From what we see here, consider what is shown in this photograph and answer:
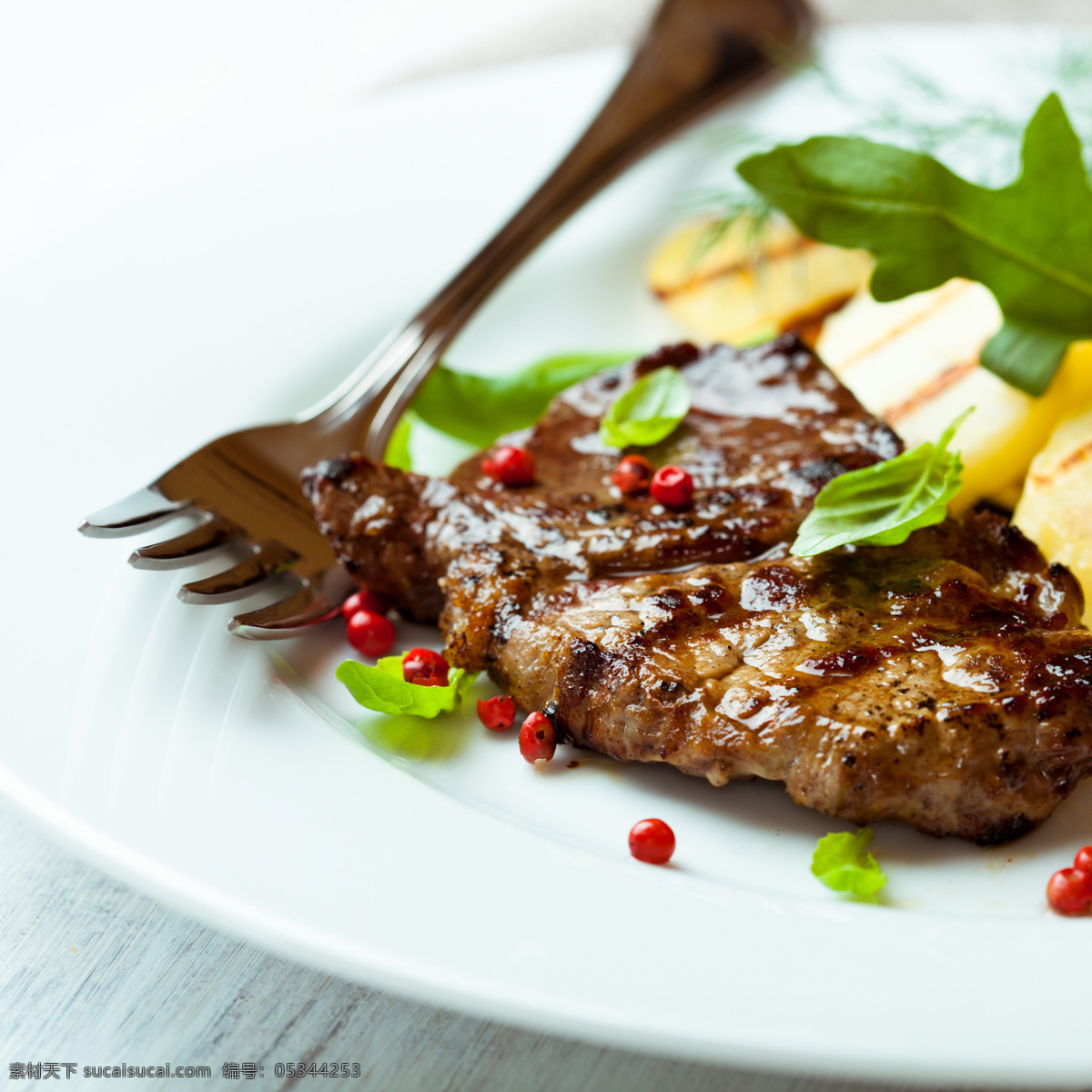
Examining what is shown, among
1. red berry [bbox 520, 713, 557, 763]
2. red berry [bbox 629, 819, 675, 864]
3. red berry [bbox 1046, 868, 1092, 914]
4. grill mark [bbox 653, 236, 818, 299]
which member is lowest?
red berry [bbox 1046, 868, 1092, 914]

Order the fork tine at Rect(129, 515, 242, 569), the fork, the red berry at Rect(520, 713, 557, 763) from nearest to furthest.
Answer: the red berry at Rect(520, 713, 557, 763), the fork tine at Rect(129, 515, 242, 569), the fork

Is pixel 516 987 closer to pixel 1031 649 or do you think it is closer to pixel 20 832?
pixel 1031 649

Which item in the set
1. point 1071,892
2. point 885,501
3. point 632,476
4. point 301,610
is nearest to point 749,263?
point 632,476

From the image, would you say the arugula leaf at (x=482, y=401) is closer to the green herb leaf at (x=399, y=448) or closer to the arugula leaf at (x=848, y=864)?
the green herb leaf at (x=399, y=448)

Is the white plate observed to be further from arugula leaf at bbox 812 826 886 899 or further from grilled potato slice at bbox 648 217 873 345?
grilled potato slice at bbox 648 217 873 345

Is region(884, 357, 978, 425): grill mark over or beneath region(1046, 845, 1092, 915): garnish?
over

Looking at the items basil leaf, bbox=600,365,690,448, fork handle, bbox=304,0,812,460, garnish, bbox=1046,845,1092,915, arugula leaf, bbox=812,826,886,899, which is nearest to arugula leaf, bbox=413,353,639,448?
fork handle, bbox=304,0,812,460

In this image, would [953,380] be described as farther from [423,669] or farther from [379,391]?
[423,669]

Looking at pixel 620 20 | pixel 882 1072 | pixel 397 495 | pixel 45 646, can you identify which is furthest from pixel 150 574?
pixel 620 20
